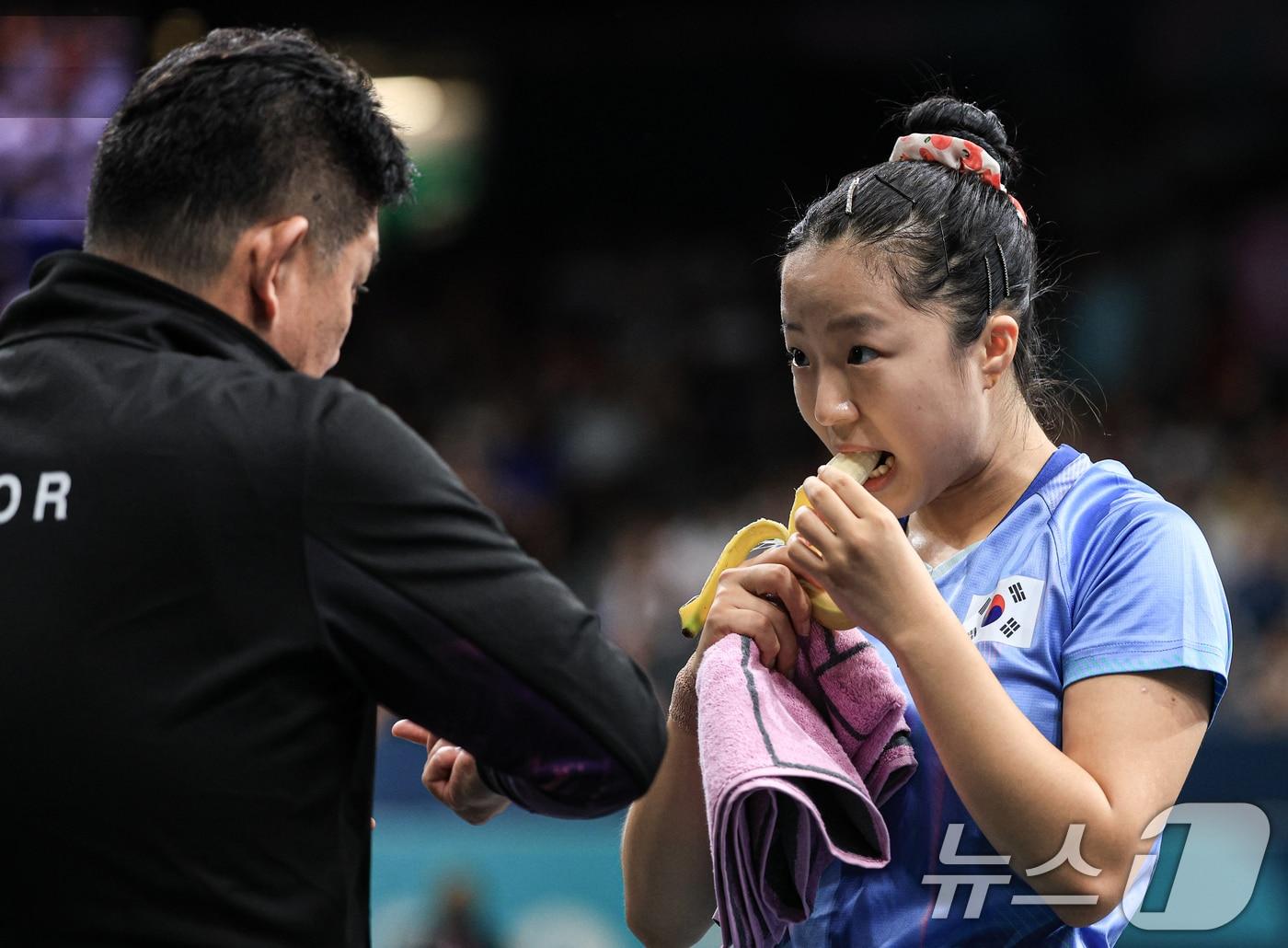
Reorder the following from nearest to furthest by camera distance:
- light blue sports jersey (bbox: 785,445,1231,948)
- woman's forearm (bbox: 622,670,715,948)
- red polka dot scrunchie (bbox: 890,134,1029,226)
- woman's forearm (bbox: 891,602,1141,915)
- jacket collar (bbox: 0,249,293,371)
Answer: jacket collar (bbox: 0,249,293,371) < woman's forearm (bbox: 891,602,1141,915) < light blue sports jersey (bbox: 785,445,1231,948) < woman's forearm (bbox: 622,670,715,948) < red polka dot scrunchie (bbox: 890,134,1029,226)

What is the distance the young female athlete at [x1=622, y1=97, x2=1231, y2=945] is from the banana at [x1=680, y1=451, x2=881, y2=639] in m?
0.02

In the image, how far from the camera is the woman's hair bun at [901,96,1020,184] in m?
1.98

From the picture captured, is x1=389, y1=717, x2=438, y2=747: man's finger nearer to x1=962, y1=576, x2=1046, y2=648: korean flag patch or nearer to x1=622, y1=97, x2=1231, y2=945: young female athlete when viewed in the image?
x1=622, y1=97, x2=1231, y2=945: young female athlete

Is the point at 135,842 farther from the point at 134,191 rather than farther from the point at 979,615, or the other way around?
the point at 979,615

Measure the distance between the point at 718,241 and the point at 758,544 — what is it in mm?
7207

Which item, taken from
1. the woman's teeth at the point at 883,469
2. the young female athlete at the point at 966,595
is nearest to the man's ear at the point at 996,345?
the young female athlete at the point at 966,595

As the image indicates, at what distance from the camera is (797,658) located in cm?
170

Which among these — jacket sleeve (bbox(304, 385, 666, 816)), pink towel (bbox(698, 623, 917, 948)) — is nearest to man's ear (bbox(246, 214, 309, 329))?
jacket sleeve (bbox(304, 385, 666, 816))

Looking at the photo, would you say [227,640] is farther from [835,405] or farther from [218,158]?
[835,405]

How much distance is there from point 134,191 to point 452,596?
0.51m

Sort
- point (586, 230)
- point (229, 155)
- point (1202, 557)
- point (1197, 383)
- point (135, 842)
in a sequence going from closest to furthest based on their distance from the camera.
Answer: point (135, 842), point (229, 155), point (1202, 557), point (1197, 383), point (586, 230)

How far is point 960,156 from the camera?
190 centimetres

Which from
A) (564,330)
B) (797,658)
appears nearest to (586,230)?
(564,330)

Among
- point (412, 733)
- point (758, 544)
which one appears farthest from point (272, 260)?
point (758, 544)
